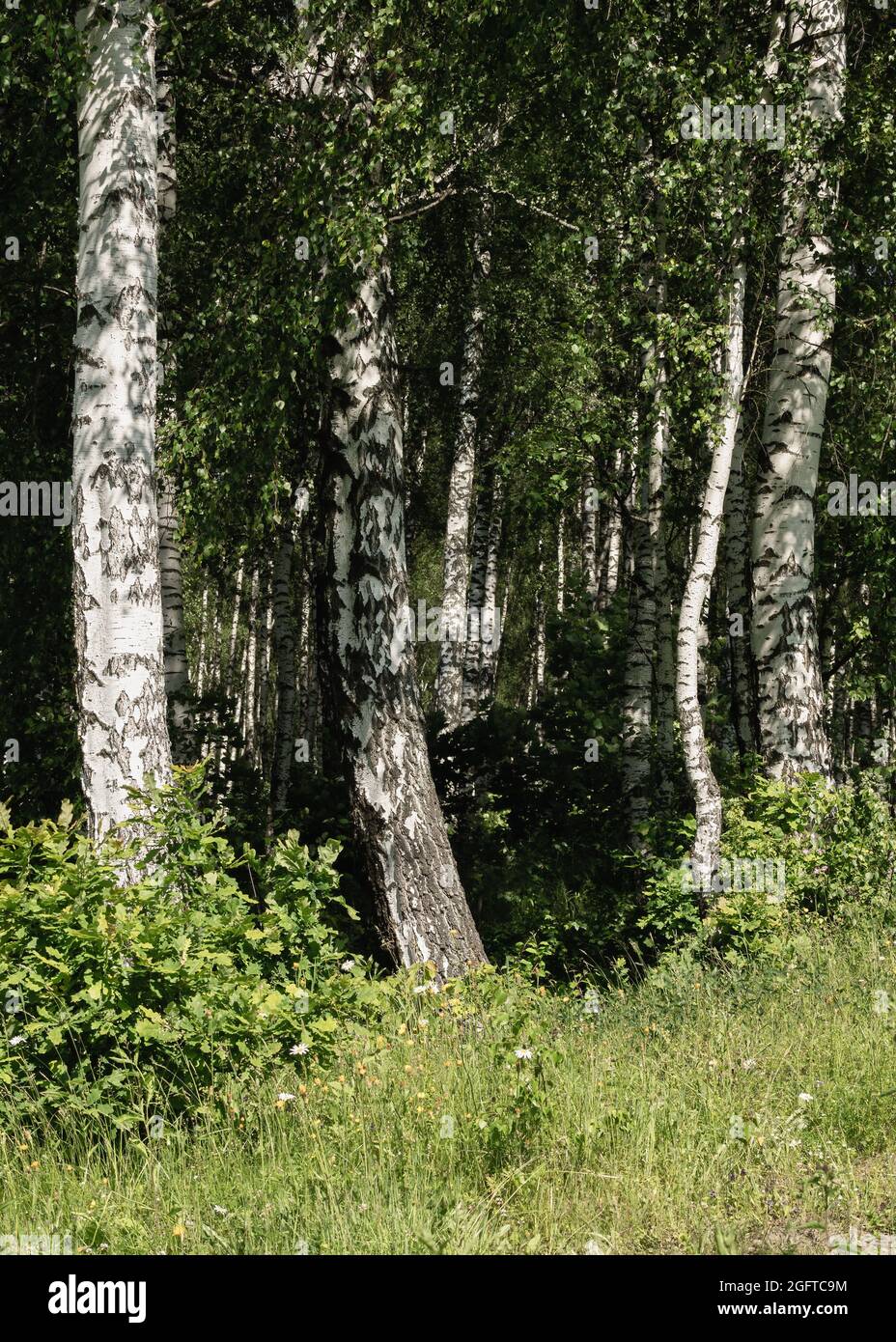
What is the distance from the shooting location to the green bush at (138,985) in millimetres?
4500

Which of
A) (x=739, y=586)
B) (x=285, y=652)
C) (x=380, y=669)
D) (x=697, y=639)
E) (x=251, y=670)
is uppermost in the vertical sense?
(x=739, y=586)

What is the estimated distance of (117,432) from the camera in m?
5.86

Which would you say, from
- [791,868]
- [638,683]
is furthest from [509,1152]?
[638,683]

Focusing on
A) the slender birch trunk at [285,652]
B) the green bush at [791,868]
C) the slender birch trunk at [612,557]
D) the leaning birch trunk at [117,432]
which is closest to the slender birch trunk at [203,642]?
the slender birch trunk at [612,557]

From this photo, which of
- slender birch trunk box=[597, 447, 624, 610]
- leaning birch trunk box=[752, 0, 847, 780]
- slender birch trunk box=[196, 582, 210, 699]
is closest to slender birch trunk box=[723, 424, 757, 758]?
leaning birch trunk box=[752, 0, 847, 780]

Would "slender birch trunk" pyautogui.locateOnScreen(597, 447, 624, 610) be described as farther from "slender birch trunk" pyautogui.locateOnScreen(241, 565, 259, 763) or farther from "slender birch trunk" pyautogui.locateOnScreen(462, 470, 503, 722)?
"slender birch trunk" pyautogui.locateOnScreen(241, 565, 259, 763)

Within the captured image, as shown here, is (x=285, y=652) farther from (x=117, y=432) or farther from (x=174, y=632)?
(x=117, y=432)

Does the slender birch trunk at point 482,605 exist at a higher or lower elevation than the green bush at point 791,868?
higher

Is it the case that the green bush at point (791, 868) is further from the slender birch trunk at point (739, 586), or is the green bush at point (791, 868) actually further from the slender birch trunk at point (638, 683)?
the slender birch trunk at point (739, 586)

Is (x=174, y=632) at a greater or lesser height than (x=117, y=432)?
lesser

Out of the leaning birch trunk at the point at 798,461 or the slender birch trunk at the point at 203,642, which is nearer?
the leaning birch trunk at the point at 798,461

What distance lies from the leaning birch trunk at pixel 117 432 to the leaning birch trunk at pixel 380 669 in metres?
1.53

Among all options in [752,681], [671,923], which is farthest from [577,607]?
[671,923]

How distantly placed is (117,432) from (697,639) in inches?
194
